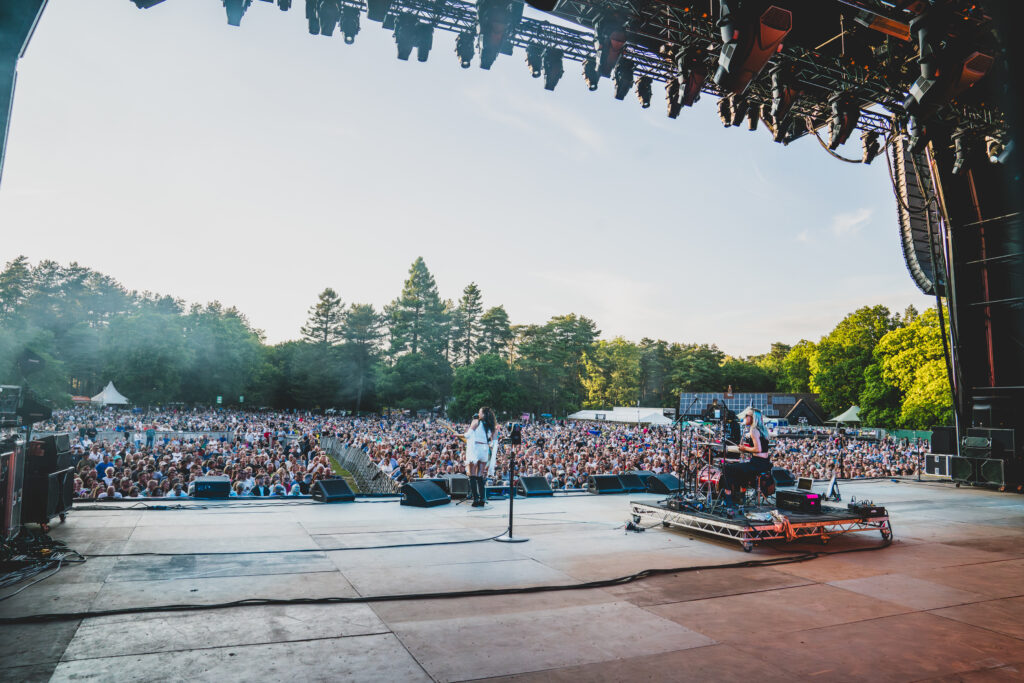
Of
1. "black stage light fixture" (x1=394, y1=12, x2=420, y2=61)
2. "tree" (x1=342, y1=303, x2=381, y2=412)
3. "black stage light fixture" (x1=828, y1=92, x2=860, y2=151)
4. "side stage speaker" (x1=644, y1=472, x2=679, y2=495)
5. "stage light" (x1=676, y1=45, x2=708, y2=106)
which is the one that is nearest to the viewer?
"black stage light fixture" (x1=394, y1=12, x2=420, y2=61)

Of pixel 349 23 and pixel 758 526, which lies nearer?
pixel 758 526

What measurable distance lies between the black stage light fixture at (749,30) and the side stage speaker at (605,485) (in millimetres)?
7399

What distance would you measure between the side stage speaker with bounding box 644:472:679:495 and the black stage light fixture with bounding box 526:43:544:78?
753 cm

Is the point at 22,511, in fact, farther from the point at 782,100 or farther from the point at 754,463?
the point at 782,100

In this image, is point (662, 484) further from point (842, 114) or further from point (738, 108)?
point (842, 114)

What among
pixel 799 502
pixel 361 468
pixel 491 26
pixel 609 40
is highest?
pixel 609 40

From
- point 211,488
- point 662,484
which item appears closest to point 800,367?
point 662,484

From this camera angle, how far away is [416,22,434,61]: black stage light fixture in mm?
7855

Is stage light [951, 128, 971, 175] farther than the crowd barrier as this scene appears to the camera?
No

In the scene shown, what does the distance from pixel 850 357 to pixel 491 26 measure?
5722 centimetres

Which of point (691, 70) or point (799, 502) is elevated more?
point (691, 70)

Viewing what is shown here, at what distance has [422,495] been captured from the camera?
9.00 m

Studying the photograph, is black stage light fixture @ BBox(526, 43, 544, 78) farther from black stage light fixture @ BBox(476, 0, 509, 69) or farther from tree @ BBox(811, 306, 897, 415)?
tree @ BBox(811, 306, 897, 415)

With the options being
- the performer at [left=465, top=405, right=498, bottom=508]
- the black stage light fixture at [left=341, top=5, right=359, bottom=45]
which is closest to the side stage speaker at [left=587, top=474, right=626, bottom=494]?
the performer at [left=465, top=405, right=498, bottom=508]
